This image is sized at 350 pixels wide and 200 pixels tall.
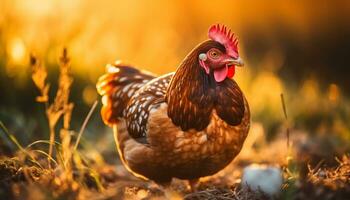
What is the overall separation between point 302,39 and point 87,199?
11.8 meters

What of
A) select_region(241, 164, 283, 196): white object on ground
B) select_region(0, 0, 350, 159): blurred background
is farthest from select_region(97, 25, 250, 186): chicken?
select_region(0, 0, 350, 159): blurred background

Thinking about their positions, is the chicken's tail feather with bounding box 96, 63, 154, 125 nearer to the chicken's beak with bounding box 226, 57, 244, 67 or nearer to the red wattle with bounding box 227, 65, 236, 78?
the red wattle with bounding box 227, 65, 236, 78

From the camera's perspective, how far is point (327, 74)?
1266 cm

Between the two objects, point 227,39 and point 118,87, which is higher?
point 227,39

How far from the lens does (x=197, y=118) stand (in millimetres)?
4773

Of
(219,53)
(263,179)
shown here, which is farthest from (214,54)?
(263,179)

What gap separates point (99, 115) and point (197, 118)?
128 inches

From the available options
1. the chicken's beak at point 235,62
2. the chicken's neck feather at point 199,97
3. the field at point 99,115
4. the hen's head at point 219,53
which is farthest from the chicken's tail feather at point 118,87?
the chicken's beak at point 235,62

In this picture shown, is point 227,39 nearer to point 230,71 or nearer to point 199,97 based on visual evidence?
point 230,71

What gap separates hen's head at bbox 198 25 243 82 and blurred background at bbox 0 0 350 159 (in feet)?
3.85

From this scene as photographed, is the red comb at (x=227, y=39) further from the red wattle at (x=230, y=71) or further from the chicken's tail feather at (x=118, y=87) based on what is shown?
the chicken's tail feather at (x=118, y=87)

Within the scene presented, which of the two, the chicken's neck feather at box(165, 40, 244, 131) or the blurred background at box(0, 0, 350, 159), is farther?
the blurred background at box(0, 0, 350, 159)

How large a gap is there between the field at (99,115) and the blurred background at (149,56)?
0.06 feet

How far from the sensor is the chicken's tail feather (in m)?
5.78
